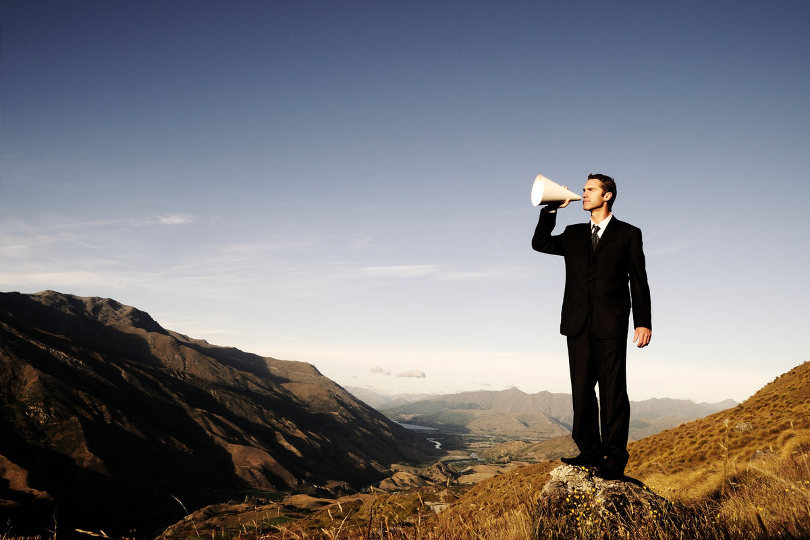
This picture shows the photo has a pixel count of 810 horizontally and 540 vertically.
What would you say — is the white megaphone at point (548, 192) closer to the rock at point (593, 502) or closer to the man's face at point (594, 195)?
the man's face at point (594, 195)

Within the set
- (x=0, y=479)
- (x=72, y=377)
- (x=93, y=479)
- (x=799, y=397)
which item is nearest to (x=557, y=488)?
(x=799, y=397)

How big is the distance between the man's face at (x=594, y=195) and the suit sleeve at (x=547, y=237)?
0.40m

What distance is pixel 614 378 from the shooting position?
478 cm

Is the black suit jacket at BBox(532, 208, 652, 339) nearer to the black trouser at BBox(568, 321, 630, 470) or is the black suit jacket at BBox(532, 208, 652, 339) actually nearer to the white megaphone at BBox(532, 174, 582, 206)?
the black trouser at BBox(568, 321, 630, 470)

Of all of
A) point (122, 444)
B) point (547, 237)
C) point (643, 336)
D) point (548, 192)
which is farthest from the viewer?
point (122, 444)

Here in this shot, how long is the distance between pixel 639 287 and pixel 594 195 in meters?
1.22

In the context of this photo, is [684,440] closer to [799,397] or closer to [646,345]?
[799,397]

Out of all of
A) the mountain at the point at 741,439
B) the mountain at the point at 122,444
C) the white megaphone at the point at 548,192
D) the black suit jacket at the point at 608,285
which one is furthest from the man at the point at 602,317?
the mountain at the point at 122,444

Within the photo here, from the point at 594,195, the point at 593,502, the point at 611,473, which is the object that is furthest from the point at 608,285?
the point at 593,502

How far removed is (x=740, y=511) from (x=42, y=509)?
108 meters

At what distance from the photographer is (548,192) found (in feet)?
16.6

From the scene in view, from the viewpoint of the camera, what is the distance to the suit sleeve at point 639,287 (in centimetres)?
484

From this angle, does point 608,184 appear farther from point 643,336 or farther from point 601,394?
point 601,394

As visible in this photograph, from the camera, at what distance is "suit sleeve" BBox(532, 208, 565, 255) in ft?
17.8
